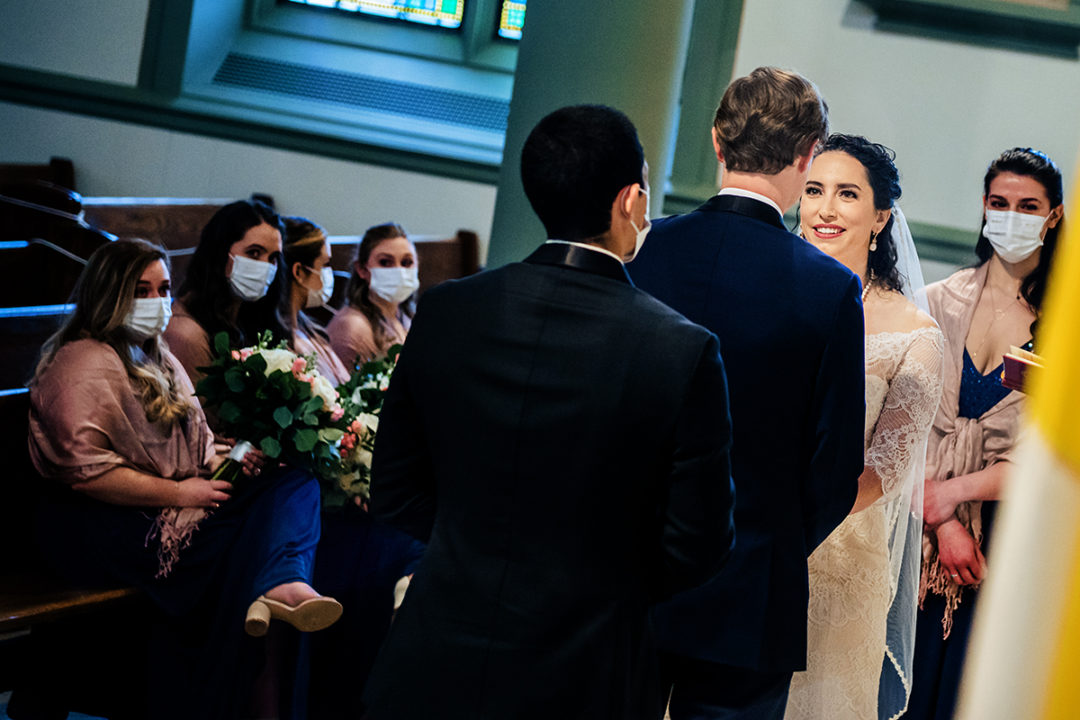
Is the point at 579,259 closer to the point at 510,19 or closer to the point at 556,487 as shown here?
the point at 556,487

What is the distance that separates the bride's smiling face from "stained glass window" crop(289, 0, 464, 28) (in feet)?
22.2

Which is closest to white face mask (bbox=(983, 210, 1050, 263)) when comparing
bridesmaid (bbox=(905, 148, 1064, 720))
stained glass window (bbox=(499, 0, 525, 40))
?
bridesmaid (bbox=(905, 148, 1064, 720))

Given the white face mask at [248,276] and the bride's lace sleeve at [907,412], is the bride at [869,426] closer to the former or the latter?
the bride's lace sleeve at [907,412]

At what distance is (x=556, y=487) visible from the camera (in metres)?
1.82

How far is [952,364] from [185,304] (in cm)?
281

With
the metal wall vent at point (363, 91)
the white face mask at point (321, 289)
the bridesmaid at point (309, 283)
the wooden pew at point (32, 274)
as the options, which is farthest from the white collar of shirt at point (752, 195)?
the metal wall vent at point (363, 91)

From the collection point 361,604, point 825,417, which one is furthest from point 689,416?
point 361,604

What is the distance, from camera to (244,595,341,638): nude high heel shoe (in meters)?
3.46

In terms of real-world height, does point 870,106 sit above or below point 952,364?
above

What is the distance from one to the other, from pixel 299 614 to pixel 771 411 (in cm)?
182

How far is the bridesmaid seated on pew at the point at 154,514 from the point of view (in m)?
3.54

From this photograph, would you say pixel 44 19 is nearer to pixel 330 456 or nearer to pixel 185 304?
pixel 185 304

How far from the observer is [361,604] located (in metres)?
4.12

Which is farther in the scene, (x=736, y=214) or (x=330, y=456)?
(x=330, y=456)
